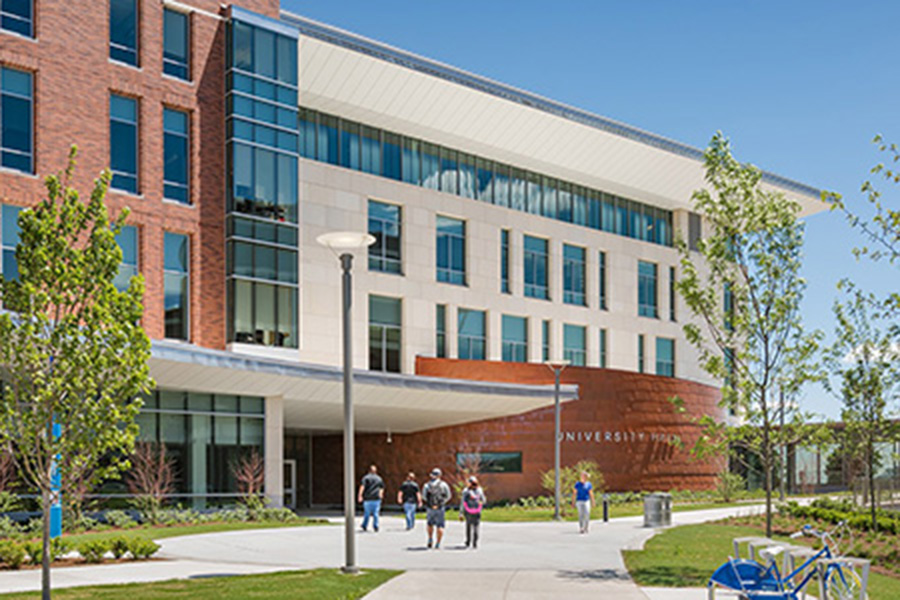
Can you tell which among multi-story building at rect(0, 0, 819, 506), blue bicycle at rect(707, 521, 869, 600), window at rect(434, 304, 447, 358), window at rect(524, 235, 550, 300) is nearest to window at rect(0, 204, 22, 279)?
multi-story building at rect(0, 0, 819, 506)

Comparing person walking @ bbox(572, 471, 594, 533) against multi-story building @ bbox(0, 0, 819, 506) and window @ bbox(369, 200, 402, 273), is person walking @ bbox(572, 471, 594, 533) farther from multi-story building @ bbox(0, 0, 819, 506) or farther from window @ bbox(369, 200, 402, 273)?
window @ bbox(369, 200, 402, 273)

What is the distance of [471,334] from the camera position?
49.2 metres

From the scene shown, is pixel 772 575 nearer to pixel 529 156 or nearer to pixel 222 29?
pixel 222 29

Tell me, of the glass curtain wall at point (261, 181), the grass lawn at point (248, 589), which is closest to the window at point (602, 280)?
the glass curtain wall at point (261, 181)

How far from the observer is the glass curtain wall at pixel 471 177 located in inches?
1730

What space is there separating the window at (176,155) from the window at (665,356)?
105 feet

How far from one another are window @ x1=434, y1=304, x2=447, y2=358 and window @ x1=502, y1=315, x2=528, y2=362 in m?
3.84

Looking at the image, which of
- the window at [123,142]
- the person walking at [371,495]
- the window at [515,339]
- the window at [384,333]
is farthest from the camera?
the window at [515,339]

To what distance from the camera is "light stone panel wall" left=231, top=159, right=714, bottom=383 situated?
4244 cm

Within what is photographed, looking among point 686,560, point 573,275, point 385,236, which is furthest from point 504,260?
point 686,560

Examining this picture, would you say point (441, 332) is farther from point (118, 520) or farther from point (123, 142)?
point (118, 520)

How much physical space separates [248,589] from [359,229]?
29724 mm

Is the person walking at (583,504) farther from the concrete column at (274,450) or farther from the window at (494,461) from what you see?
the window at (494,461)

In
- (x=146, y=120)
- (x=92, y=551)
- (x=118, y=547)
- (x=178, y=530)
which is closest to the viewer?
(x=92, y=551)
